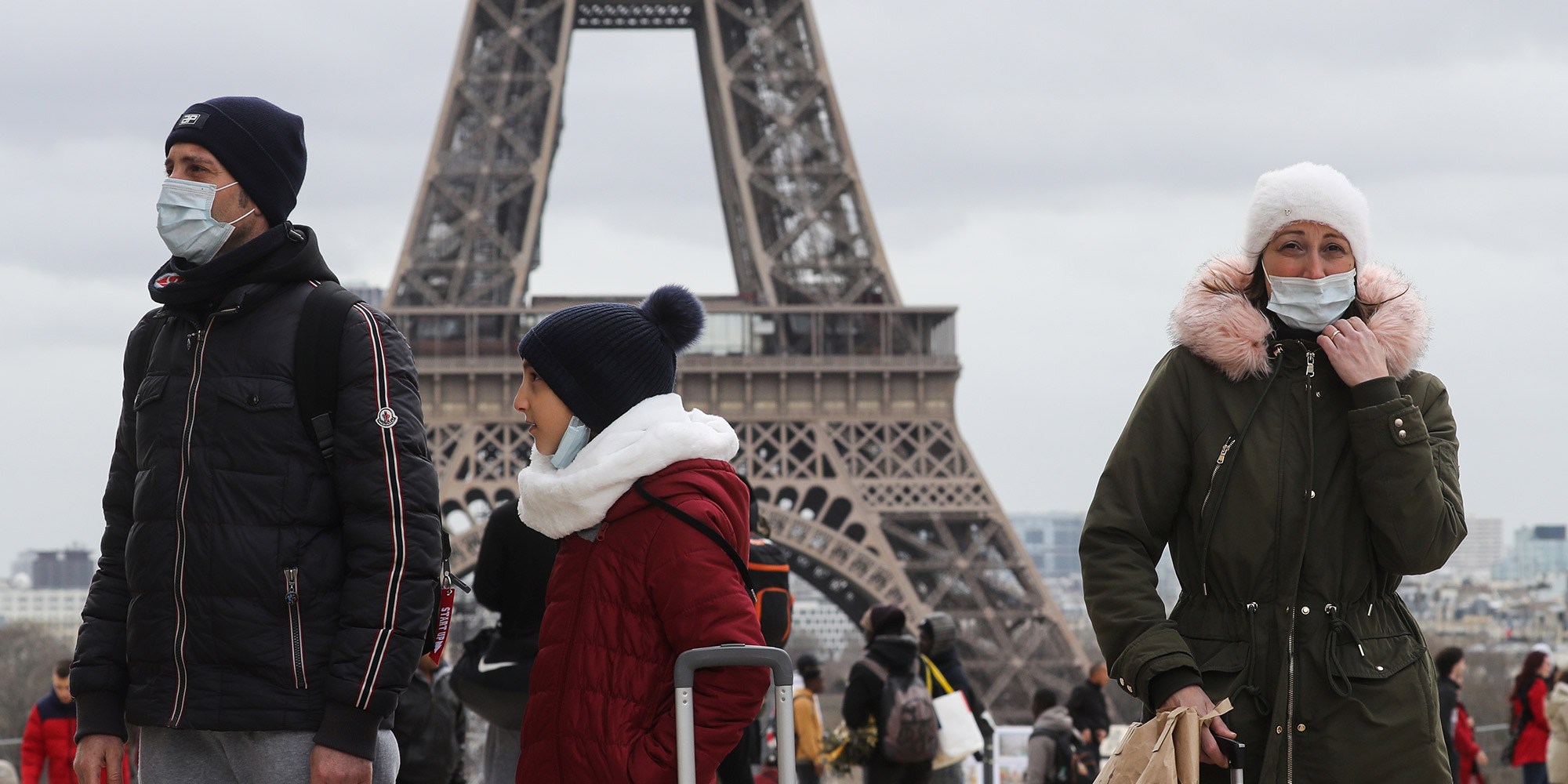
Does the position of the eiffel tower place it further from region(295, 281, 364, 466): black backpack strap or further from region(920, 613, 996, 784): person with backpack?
region(295, 281, 364, 466): black backpack strap

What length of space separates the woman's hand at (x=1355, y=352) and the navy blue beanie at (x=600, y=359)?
51.0 inches

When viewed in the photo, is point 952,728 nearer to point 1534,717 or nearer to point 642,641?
point 642,641

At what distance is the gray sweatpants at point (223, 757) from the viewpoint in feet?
10.5

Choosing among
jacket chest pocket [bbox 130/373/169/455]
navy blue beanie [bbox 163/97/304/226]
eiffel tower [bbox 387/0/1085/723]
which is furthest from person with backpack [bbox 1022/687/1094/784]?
eiffel tower [bbox 387/0/1085/723]

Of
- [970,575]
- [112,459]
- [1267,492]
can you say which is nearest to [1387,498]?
[1267,492]

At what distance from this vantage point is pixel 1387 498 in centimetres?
329

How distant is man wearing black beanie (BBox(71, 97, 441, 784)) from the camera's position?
3.21 m

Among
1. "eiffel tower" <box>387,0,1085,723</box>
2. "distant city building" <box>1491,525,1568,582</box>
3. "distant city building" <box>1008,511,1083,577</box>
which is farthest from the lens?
"distant city building" <box>1008,511,1083,577</box>

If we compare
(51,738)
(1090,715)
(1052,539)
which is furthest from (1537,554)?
(51,738)

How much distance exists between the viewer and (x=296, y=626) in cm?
323

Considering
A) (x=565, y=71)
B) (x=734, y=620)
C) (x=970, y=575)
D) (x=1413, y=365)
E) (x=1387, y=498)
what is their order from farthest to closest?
(x=565, y=71), (x=970, y=575), (x=1413, y=365), (x=1387, y=498), (x=734, y=620)

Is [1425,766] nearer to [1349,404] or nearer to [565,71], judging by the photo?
[1349,404]

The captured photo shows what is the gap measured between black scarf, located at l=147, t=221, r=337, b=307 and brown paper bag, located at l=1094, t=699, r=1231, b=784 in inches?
74.9

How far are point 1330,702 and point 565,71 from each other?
2553 cm
